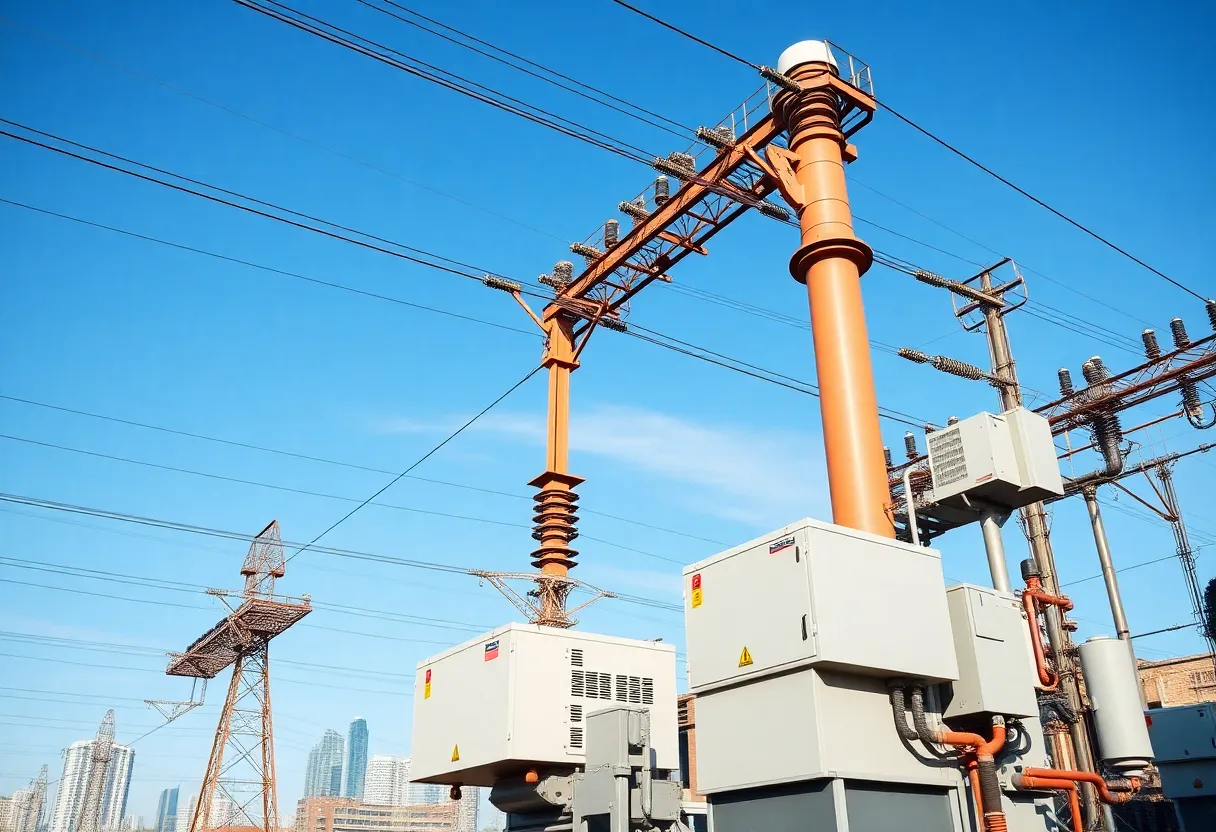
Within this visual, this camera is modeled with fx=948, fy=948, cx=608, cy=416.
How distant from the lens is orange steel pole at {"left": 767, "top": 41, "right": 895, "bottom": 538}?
11.5 metres

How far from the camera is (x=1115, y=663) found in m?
11.7

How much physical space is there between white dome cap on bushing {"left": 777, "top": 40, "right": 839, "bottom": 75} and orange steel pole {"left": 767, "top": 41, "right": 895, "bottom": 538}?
19 millimetres

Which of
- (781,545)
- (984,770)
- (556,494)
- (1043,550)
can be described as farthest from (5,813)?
(984,770)

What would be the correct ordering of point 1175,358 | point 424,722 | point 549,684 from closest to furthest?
point 549,684 → point 424,722 → point 1175,358

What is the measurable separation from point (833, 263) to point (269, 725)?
40902mm

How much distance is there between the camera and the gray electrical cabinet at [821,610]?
28.8 ft

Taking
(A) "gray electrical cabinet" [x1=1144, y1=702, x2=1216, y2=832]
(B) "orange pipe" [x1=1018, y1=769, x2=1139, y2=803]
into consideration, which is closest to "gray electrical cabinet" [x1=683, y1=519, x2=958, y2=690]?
(B) "orange pipe" [x1=1018, y1=769, x2=1139, y2=803]

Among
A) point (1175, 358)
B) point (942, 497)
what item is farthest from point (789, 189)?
point (1175, 358)

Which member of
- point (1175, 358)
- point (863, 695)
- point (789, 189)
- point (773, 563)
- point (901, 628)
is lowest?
point (863, 695)

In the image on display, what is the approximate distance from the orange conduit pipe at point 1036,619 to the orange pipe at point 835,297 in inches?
66.5

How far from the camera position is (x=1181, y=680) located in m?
48.4

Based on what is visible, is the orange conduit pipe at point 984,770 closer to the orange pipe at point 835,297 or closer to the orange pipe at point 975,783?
the orange pipe at point 975,783

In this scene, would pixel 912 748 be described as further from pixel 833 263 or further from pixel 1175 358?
pixel 1175 358

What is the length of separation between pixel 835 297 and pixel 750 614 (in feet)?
16.1
